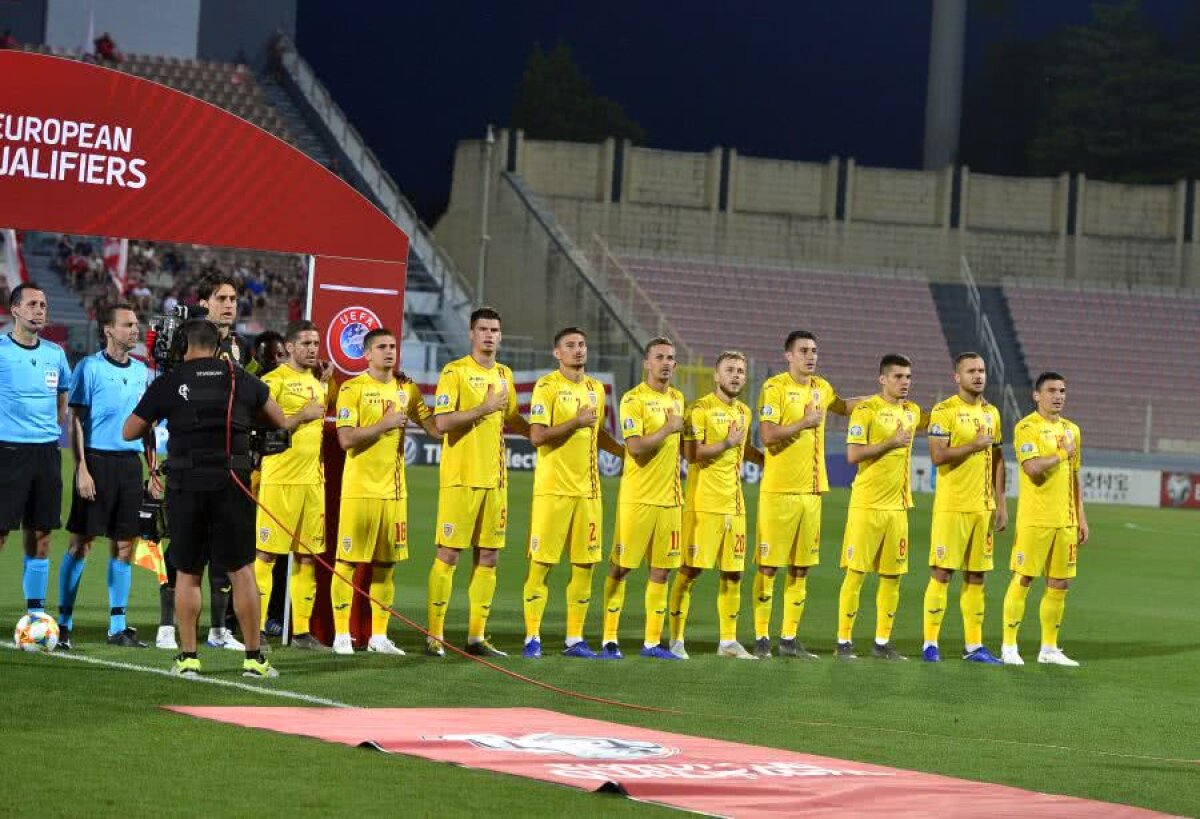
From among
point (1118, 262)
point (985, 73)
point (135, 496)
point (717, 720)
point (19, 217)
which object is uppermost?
point (985, 73)

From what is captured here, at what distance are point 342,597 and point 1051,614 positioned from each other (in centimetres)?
527

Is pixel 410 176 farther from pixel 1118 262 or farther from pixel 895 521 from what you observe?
pixel 895 521

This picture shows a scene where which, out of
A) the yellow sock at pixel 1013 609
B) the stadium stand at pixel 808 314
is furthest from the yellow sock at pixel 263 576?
the stadium stand at pixel 808 314

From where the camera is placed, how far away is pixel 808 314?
48.5 m

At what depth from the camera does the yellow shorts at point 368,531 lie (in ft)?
41.5

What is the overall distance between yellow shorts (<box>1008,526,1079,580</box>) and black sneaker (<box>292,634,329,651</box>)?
17.0ft

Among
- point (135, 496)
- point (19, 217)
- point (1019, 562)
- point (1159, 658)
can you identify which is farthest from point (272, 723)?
point (1159, 658)

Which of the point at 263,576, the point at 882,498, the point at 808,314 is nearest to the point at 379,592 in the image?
the point at 263,576

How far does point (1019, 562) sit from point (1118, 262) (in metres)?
41.1

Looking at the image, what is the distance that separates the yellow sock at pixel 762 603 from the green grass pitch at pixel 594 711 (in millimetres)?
454

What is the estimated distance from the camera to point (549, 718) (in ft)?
32.8

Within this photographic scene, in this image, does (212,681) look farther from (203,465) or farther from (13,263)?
(13,263)

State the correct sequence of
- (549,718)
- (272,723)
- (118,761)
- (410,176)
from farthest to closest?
(410,176) → (549,718) → (272,723) → (118,761)

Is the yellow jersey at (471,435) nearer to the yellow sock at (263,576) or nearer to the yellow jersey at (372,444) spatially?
the yellow jersey at (372,444)
